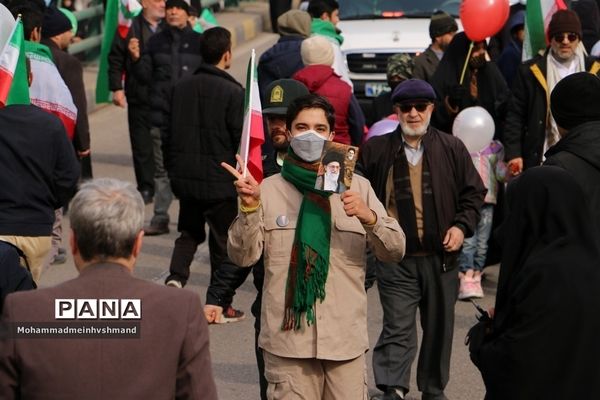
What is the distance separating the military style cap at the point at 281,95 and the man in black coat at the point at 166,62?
518 cm

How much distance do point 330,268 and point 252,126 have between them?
1045mm

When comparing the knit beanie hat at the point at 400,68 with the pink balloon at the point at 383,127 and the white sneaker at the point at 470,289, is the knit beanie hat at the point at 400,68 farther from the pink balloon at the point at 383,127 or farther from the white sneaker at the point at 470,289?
the white sneaker at the point at 470,289

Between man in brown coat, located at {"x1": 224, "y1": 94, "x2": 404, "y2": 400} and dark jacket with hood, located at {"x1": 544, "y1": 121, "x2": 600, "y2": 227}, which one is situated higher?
dark jacket with hood, located at {"x1": 544, "y1": 121, "x2": 600, "y2": 227}

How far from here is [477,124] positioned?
10.1 metres

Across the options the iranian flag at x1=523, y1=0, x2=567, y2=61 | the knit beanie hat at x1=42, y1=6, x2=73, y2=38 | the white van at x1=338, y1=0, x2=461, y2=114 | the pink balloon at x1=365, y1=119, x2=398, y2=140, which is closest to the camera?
the pink balloon at x1=365, y1=119, x2=398, y2=140

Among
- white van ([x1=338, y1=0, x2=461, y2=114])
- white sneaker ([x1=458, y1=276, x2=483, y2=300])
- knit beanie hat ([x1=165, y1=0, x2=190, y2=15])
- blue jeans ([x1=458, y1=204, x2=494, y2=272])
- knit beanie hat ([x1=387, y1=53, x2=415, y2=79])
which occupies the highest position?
knit beanie hat ([x1=165, y1=0, x2=190, y2=15])

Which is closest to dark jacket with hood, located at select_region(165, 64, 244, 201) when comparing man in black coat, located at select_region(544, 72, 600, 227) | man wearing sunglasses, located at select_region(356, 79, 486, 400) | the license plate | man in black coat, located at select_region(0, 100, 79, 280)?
man wearing sunglasses, located at select_region(356, 79, 486, 400)

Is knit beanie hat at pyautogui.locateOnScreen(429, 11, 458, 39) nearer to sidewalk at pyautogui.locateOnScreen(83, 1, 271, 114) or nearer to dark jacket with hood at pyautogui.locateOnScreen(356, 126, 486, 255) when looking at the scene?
dark jacket with hood at pyautogui.locateOnScreen(356, 126, 486, 255)

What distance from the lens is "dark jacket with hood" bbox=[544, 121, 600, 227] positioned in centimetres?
607

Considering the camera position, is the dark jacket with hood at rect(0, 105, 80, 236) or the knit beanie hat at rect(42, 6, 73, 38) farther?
the knit beanie hat at rect(42, 6, 73, 38)

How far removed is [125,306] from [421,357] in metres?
4.01

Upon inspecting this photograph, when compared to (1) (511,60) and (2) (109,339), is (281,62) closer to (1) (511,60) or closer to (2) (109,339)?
(1) (511,60)

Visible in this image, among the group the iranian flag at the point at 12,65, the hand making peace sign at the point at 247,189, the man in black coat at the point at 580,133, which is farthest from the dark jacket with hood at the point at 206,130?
the hand making peace sign at the point at 247,189

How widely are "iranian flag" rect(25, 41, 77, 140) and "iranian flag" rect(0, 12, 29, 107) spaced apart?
1335mm
